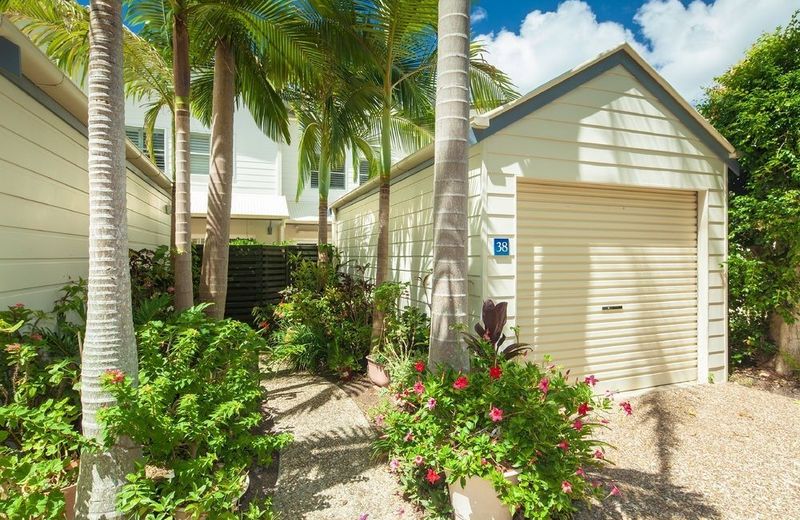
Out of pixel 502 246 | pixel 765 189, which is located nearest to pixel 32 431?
pixel 502 246

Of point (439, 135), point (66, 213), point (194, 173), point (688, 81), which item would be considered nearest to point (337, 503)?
point (439, 135)

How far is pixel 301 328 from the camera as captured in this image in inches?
266

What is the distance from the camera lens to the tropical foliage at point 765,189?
17.6 feet

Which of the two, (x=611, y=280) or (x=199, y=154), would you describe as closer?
(x=611, y=280)

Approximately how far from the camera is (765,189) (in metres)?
5.68

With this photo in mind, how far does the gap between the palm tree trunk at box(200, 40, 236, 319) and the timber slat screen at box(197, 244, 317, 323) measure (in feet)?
12.4

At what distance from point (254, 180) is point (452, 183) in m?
12.2

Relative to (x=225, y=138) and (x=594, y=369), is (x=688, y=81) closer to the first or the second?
(x=594, y=369)


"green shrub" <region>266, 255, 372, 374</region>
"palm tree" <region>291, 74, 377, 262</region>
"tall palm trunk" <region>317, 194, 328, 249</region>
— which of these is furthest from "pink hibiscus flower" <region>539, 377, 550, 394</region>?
"tall palm trunk" <region>317, 194, 328, 249</region>

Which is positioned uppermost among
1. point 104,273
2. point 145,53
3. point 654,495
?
point 145,53

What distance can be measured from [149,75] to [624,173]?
25.2 ft

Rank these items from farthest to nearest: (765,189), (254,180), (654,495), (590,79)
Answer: (254,180) < (765,189) < (590,79) < (654,495)

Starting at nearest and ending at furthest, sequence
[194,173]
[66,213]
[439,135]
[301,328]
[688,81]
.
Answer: [439,135], [66,213], [301,328], [688,81], [194,173]

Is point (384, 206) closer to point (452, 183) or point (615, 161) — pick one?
point (452, 183)
